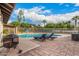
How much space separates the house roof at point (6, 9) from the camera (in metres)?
4.31

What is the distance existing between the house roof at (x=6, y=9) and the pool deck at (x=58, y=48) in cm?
69

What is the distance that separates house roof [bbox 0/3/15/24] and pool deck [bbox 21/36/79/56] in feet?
2.27

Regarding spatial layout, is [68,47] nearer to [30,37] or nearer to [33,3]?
[30,37]

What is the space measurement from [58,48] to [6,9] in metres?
1.12

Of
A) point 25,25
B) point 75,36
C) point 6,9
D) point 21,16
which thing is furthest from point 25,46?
point 75,36

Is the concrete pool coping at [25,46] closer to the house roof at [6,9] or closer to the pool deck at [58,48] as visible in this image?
the pool deck at [58,48]

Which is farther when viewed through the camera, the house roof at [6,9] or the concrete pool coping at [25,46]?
the concrete pool coping at [25,46]

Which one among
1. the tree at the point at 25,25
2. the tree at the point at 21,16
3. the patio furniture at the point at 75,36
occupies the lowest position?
the patio furniture at the point at 75,36

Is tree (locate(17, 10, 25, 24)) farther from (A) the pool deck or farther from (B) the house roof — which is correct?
(A) the pool deck

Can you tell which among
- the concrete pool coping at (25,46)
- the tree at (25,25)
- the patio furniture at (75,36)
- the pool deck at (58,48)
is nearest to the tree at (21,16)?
the tree at (25,25)

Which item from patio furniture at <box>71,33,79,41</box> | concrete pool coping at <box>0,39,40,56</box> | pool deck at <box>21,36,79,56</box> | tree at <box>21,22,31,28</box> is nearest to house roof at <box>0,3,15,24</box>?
tree at <box>21,22,31,28</box>

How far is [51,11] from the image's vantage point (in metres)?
4.45

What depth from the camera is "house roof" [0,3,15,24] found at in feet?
14.1

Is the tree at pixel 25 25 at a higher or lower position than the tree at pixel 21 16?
A: lower
